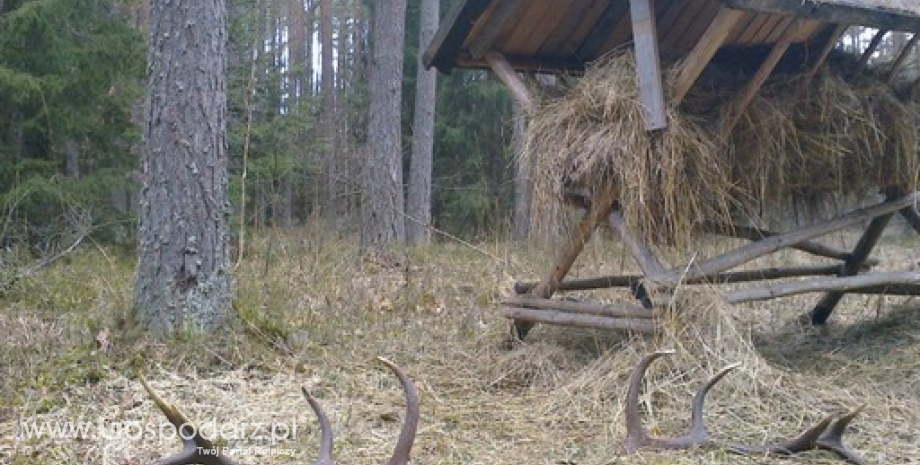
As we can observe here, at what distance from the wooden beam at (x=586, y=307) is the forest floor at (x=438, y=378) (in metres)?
0.16

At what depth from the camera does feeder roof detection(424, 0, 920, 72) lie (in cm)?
591

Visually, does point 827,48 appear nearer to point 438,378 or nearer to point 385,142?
point 438,378

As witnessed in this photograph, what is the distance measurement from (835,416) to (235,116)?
36.5 ft

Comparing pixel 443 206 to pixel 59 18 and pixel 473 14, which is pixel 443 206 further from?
pixel 473 14

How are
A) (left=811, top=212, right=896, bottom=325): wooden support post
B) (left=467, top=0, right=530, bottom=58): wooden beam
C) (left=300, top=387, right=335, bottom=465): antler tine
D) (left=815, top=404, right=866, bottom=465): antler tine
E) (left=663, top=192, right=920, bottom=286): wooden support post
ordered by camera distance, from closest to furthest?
(left=300, top=387, right=335, bottom=465): antler tine < (left=815, top=404, right=866, bottom=465): antler tine < (left=663, top=192, right=920, bottom=286): wooden support post < (left=467, top=0, right=530, bottom=58): wooden beam < (left=811, top=212, right=896, bottom=325): wooden support post

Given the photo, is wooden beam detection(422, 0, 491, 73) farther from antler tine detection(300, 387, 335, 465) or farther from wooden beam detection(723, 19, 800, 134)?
antler tine detection(300, 387, 335, 465)

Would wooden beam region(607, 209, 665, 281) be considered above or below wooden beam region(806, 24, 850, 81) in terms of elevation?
below

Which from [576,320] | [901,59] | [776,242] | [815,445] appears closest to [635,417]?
[815,445]

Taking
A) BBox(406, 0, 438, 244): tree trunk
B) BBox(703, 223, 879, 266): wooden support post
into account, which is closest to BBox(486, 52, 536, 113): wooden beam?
BBox(703, 223, 879, 266): wooden support post

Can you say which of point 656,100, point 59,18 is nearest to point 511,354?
point 656,100

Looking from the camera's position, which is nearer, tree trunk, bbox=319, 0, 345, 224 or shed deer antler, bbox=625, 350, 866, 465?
shed deer antler, bbox=625, 350, 866, 465

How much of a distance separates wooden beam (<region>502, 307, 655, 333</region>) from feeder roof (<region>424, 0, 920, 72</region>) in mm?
1707

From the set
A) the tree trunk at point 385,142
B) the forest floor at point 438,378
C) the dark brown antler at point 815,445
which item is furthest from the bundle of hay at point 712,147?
the tree trunk at point 385,142

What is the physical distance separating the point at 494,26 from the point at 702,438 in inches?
123
